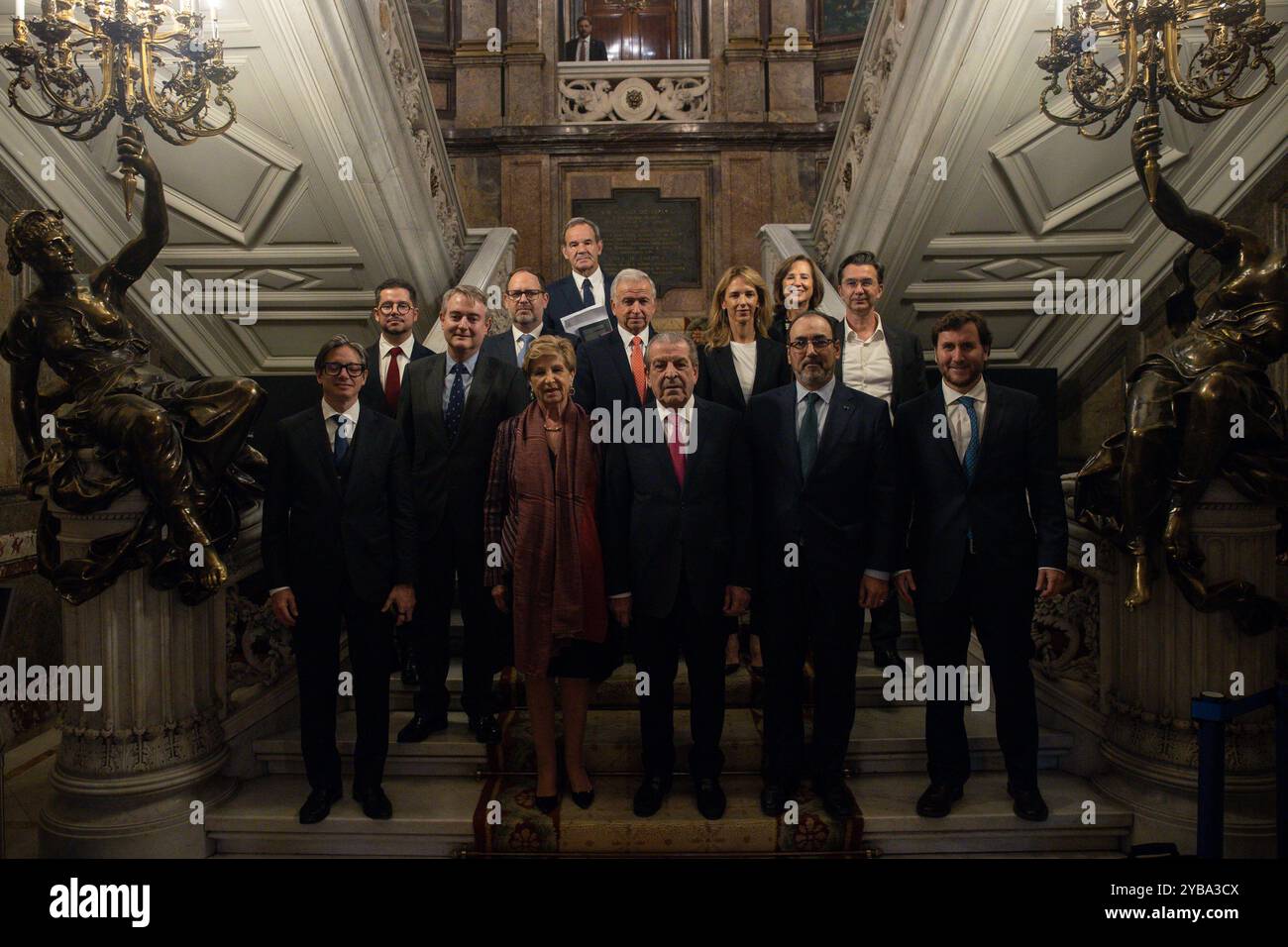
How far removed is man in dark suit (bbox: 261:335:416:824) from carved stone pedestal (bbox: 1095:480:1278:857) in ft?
8.35

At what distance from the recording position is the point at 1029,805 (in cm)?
310

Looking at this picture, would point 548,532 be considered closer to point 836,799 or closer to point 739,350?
point 739,350

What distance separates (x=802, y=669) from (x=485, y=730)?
1.21 m

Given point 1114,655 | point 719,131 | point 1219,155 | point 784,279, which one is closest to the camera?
point 1114,655

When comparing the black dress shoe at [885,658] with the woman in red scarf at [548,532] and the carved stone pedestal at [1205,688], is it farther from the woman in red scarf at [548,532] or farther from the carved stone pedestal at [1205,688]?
the woman in red scarf at [548,532]

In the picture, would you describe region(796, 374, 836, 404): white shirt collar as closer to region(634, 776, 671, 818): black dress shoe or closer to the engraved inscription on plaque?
region(634, 776, 671, 818): black dress shoe

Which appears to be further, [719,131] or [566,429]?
[719,131]

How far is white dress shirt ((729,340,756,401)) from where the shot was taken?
3471 mm

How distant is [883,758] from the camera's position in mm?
3502

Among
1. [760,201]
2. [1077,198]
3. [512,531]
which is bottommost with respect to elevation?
[512,531]

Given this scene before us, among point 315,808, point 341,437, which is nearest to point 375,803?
point 315,808

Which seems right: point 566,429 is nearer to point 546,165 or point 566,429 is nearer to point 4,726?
point 4,726
